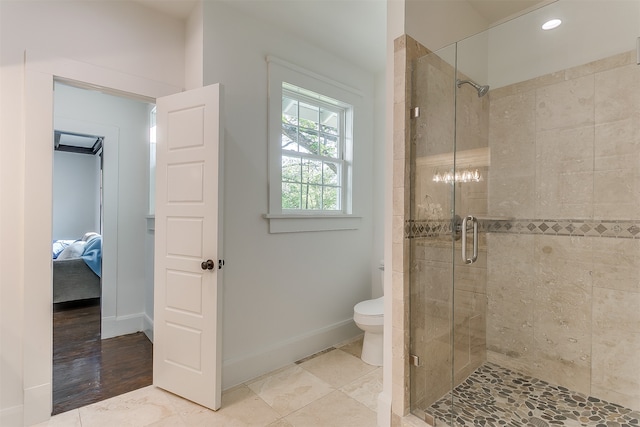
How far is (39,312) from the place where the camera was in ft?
5.97

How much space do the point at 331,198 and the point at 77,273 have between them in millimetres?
3456

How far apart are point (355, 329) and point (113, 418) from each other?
78.7 inches

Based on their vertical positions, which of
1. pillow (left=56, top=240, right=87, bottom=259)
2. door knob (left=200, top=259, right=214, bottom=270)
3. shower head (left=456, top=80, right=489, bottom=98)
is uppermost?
shower head (left=456, top=80, right=489, bottom=98)

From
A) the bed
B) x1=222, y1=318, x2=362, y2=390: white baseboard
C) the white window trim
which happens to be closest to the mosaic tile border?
the white window trim

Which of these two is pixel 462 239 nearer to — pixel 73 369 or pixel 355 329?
pixel 355 329

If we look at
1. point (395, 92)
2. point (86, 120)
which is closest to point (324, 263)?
point (395, 92)

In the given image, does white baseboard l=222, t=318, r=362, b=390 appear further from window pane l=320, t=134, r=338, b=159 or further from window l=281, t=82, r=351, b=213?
window pane l=320, t=134, r=338, b=159

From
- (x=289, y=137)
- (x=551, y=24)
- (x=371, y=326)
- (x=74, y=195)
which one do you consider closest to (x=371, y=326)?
(x=371, y=326)

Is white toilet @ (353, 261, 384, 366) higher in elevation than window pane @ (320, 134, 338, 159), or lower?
lower

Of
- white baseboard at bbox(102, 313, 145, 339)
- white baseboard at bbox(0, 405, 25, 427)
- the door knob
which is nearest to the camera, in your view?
white baseboard at bbox(0, 405, 25, 427)

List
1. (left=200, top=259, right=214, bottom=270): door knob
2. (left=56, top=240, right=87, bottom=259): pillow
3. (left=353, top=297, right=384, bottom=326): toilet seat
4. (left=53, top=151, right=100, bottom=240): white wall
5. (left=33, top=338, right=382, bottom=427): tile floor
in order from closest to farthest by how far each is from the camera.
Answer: (left=33, top=338, right=382, bottom=427): tile floor
(left=200, top=259, right=214, bottom=270): door knob
(left=353, top=297, right=384, bottom=326): toilet seat
(left=56, top=240, right=87, bottom=259): pillow
(left=53, top=151, right=100, bottom=240): white wall

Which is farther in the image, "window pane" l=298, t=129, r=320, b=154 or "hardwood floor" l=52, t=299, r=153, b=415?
"window pane" l=298, t=129, r=320, b=154

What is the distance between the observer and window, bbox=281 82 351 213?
2.63 m

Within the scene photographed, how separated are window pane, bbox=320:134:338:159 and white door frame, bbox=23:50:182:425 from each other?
6.12ft
